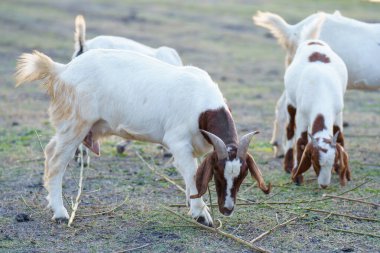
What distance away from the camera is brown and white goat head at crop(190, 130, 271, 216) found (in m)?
6.11

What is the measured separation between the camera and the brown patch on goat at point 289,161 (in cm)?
890

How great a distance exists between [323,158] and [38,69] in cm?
281

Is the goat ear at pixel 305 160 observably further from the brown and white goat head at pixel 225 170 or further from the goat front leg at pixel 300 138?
the brown and white goat head at pixel 225 170

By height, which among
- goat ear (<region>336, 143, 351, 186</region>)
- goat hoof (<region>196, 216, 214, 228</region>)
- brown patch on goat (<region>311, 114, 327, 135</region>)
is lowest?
goat hoof (<region>196, 216, 214, 228</region>)

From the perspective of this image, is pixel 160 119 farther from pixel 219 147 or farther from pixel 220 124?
pixel 219 147

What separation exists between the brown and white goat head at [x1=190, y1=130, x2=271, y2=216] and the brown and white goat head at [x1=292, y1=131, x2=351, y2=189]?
5.26 ft

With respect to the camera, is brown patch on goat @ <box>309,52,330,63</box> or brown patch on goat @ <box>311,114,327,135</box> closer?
brown patch on goat @ <box>311,114,327,135</box>

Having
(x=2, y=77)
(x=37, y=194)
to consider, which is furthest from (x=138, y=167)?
(x=2, y=77)

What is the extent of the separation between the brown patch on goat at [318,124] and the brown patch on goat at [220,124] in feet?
5.51

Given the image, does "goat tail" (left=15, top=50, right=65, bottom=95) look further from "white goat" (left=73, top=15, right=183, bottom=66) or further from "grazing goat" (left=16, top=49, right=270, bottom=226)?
"white goat" (left=73, top=15, right=183, bottom=66)

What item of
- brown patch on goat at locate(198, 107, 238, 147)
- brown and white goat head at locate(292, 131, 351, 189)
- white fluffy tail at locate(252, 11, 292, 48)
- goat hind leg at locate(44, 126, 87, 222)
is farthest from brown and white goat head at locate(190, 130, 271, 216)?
white fluffy tail at locate(252, 11, 292, 48)

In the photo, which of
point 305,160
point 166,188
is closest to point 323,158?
point 305,160

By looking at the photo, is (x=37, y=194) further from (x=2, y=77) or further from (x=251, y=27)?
(x=251, y=27)

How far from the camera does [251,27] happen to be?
900 inches
